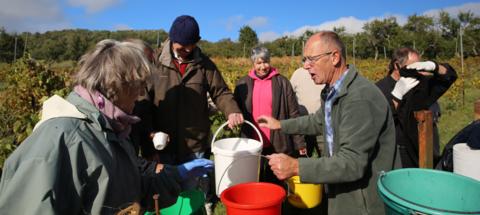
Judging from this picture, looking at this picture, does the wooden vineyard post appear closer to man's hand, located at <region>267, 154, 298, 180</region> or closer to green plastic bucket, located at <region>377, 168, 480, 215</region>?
green plastic bucket, located at <region>377, 168, 480, 215</region>

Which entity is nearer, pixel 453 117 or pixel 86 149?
pixel 86 149

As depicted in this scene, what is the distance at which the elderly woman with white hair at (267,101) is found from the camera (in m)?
4.04

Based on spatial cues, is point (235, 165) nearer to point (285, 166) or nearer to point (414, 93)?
point (285, 166)

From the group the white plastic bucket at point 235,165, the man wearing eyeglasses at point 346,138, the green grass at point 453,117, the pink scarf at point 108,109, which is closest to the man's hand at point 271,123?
the white plastic bucket at point 235,165

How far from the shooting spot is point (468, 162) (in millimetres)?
2121

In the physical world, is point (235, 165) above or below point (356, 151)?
below

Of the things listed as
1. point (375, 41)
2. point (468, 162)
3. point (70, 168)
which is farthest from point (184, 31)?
point (375, 41)

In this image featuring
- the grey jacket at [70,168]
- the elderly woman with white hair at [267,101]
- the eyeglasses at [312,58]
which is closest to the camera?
the grey jacket at [70,168]

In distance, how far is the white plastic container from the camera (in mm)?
2090

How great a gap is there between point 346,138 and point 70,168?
134 cm

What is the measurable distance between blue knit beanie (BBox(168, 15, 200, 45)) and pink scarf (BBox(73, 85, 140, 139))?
145cm

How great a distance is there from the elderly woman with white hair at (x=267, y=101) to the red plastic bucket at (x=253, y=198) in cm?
205

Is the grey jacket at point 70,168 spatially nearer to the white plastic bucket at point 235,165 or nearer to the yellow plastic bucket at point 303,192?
the white plastic bucket at point 235,165

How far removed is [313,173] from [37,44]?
→ 41663 millimetres
